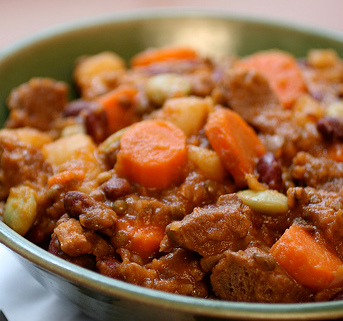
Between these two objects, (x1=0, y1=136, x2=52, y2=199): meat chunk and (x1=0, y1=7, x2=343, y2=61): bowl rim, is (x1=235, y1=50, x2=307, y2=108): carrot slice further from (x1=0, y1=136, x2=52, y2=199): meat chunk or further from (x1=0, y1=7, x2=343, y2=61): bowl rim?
(x1=0, y1=136, x2=52, y2=199): meat chunk

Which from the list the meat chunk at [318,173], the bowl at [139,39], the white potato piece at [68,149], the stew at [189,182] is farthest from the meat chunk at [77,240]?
the meat chunk at [318,173]

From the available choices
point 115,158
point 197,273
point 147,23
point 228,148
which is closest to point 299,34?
point 147,23

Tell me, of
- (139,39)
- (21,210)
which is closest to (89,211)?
(21,210)

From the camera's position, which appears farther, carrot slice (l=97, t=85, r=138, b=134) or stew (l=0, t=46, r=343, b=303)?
carrot slice (l=97, t=85, r=138, b=134)

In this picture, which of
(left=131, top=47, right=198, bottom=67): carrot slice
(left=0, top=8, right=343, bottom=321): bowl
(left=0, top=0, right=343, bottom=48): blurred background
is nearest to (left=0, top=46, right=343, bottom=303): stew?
(left=0, top=8, right=343, bottom=321): bowl

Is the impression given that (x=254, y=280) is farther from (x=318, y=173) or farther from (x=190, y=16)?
(x=190, y=16)

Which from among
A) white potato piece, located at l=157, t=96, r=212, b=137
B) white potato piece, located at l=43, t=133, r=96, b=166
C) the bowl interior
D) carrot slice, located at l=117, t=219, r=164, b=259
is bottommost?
carrot slice, located at l=117, t=219, r=164, b=259

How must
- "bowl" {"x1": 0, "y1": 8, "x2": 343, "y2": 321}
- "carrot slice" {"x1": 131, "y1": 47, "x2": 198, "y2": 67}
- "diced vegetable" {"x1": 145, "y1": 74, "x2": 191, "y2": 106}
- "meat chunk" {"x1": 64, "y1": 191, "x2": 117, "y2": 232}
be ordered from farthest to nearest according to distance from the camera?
1. "carrot slice" {"x1": 131, "y1": 47, "x2": 198, "y2": 67}
2. "bowl" {"x1": 0, "y1": 8, "x2": 343, "y2": 321}
3. "diced vegetable" {"x1": 145, "y1": 74, "x2": 191, "y2": 106}
4. "meat chunk" {"x1": 64, "y1": 191, "x2": 117, "y2": 232}
